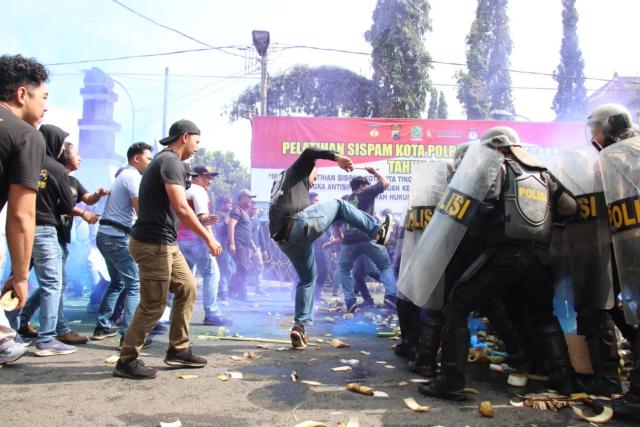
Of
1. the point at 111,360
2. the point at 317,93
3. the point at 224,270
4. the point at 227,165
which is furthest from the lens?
the point at 227,165

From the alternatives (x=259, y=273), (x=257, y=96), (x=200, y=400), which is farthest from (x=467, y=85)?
(x=200, y=400)

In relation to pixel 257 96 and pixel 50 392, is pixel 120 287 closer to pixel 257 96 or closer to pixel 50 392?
pixel 50 392

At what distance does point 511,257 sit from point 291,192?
2043 mm

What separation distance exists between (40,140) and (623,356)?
4.65 m

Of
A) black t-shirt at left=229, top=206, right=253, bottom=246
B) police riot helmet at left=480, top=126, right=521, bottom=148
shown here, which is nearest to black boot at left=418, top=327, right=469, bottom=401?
police riot helmet at left=480, top=126, right=521, bottom=148

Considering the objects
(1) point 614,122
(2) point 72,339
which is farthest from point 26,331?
(1) point 614,122

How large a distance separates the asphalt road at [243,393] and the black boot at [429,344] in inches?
5.1

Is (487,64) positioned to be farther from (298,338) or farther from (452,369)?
(452,369)

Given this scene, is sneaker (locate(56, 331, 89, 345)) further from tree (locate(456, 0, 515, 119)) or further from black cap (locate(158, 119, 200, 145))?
tree (locate(456, 0, 515, 119))

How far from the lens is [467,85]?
2497cm

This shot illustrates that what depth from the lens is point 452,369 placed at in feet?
10.2

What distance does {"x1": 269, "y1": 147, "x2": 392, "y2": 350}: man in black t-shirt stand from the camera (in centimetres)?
434

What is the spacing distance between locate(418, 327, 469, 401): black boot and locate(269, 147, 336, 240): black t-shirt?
1822 millimetres

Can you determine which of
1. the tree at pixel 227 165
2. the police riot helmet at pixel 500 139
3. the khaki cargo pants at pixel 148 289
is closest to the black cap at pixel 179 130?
the khaki cargo pants at pixel 148 289
